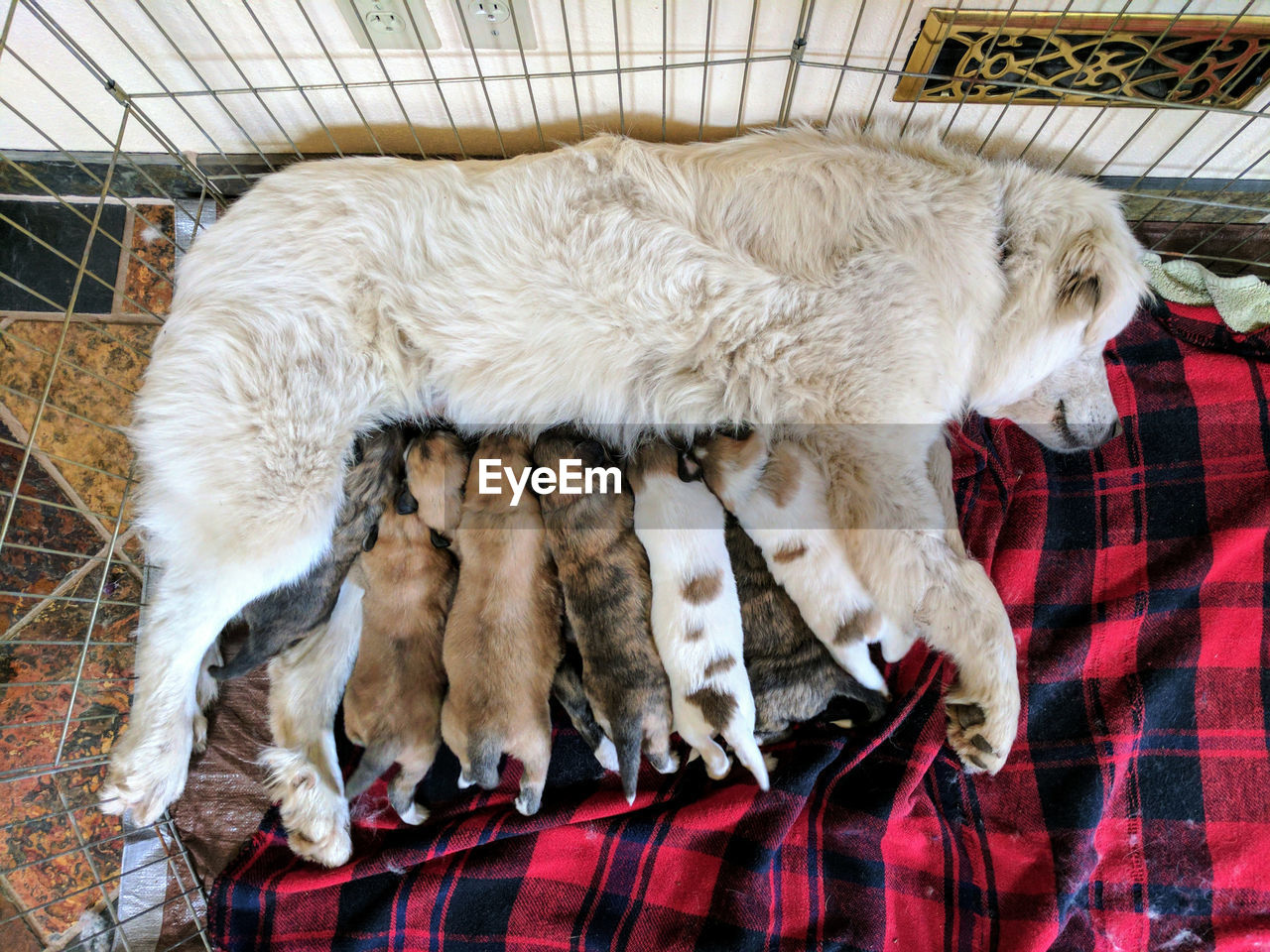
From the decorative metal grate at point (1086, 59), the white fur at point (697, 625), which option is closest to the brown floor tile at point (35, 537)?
the white fur at point (697, 625)

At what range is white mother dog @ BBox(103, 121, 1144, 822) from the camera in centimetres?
187

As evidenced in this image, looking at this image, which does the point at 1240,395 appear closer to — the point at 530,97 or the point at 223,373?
the point at 530,97

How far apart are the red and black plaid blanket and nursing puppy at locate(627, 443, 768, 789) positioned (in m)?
0.28

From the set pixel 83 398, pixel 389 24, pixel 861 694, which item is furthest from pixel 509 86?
pixel 861 694

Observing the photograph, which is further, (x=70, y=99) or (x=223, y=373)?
(x=70, y=99)

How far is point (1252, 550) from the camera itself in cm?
211

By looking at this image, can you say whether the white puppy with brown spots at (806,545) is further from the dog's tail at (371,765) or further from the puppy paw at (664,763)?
the dog's tail at (371,765)

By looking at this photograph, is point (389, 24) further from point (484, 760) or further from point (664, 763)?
point (664, 763)

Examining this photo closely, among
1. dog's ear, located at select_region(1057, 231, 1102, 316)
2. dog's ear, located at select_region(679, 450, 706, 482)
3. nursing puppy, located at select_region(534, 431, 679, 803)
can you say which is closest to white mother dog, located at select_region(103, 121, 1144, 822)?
dog's ear, located at select_region(1057, 231, 1102, 316)

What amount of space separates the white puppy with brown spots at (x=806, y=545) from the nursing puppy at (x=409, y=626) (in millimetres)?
842

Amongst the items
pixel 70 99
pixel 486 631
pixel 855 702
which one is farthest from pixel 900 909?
pixel 70 99

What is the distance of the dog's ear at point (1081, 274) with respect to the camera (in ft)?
6.20

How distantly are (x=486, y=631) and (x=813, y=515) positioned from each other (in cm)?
95

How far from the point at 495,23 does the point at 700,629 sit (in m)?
1.71
